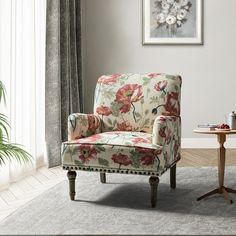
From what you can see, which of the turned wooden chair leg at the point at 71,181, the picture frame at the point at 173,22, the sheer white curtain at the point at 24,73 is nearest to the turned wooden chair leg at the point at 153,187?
the turned wooden chair leg at the point at 71,181

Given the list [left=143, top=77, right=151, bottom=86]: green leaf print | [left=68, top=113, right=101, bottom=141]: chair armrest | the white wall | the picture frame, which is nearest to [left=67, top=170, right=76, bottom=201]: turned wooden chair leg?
[left=68, top=113, right=101, bottom=141]: chair armrest

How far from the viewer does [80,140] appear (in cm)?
347

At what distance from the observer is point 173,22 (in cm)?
580

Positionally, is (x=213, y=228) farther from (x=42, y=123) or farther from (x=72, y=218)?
(x=42, y=123)

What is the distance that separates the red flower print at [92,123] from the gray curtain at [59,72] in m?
1.14

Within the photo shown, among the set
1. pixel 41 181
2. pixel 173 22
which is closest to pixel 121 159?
pixel 41 181

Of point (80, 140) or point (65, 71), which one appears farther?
point (65, 71)

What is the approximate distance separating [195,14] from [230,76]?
809mm

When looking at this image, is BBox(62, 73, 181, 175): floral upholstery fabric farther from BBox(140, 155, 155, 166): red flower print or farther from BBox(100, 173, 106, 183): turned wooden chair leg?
BBox(100, 173, 106, 183): turned wooden chair leg

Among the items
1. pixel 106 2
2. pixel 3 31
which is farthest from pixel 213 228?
pixel 106 2

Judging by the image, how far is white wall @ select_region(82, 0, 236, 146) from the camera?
19.1ft

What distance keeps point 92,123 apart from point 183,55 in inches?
94.4

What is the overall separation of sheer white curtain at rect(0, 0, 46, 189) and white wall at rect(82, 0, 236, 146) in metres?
1.04

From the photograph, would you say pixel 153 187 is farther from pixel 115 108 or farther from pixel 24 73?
pixel 24 73
